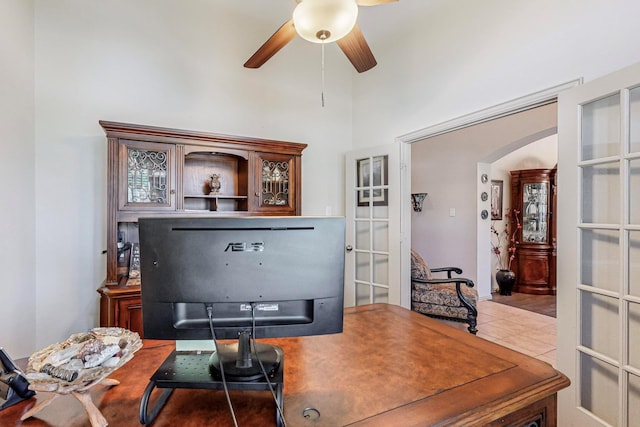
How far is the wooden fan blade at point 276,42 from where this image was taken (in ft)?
6.43

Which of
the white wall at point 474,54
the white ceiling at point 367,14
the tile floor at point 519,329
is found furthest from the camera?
the tile floor at point 519,329

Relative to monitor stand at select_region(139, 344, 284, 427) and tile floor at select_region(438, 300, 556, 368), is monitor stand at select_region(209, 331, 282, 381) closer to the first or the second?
monitor stand at select_region(139, 344, 284, 427)

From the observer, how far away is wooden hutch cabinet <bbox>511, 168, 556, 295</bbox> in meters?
4.98

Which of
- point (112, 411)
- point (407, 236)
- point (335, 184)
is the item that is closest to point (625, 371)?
point (407, 236)

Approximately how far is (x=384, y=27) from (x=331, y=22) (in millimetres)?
1836

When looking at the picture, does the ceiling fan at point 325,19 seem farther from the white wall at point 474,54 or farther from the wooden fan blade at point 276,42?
the white wall at point 474,54

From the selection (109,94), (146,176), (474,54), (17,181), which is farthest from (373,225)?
(17,181)

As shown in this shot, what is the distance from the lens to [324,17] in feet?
5.10

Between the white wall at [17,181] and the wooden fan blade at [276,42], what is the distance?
4.90 feet

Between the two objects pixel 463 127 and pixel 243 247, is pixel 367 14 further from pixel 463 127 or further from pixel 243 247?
pixel 243 247

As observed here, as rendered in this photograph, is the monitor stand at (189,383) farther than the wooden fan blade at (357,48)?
No

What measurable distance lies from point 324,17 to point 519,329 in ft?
12.4

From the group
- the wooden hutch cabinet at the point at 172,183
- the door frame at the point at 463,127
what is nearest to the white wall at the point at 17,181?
the wooden hutch cabinet at the point at 172,183

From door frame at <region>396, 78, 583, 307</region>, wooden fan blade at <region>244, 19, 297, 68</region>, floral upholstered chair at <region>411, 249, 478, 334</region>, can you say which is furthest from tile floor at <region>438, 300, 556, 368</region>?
wooden fan blade at <region>244, 19, 297, 68</region>
